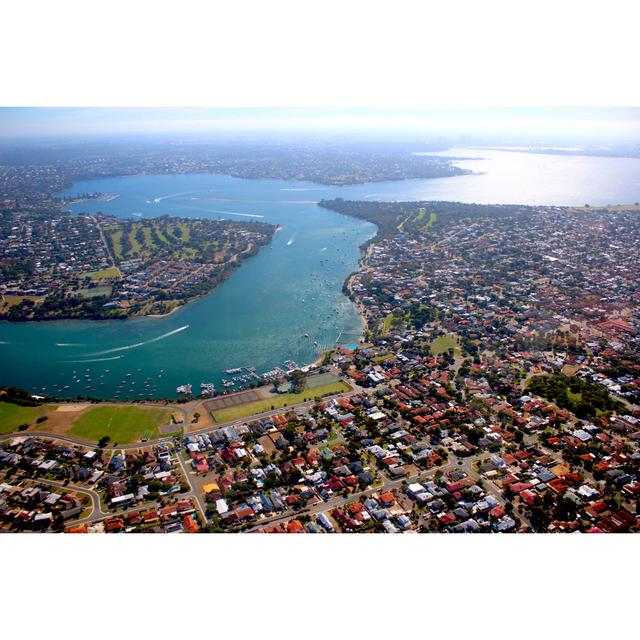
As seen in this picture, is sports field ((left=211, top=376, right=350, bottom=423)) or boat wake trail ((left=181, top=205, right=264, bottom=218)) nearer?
sports field ((left=211, top=376, right=350, bottom=423))

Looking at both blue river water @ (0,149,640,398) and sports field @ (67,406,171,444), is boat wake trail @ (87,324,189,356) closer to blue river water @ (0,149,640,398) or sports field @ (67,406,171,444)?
blue river water @ (0,149,640,398)

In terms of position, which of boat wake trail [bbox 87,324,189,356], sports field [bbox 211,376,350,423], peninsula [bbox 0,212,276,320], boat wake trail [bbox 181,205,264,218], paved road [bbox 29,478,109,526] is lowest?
sports field [bbox 211,376,350,423]

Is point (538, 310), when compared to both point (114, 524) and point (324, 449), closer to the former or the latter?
point (324, 449)

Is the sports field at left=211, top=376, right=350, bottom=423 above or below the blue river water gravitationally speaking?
below

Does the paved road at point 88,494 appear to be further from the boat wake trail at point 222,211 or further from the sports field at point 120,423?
the boat wake trail at point 222,211

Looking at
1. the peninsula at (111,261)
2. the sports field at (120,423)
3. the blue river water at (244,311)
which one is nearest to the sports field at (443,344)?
the blue river water at (244,311)

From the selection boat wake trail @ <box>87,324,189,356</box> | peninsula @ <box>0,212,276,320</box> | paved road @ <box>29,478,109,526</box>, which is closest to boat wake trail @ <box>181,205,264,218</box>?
peninsula @ <box>0,212,276,320</box>

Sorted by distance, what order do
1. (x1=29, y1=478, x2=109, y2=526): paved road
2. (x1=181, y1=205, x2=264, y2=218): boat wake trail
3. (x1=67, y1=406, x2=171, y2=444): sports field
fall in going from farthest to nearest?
(x1=181, y1=205, x2=264, y2=218): boat wake trail
(x1=67, y1=406, x2=171, y2=444): sports field
(x1=29, y1=478, x2=109, y2=526): paved road
